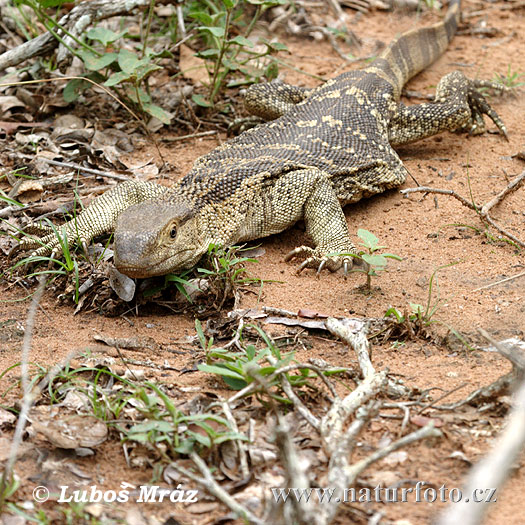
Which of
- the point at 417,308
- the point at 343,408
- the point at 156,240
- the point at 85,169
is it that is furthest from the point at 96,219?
the point at 343,408

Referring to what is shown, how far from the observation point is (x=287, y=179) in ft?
20.2

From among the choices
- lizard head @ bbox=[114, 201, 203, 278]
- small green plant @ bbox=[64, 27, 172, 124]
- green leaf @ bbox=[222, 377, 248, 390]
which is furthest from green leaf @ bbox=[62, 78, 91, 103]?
green leaf @ bbox=[222, 377, 248, 390]

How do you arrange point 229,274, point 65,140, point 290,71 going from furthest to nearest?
point 290,71 → point 65,140 → point 229,274

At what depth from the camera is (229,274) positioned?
16.9ft

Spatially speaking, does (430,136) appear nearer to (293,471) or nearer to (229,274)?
(229,274)

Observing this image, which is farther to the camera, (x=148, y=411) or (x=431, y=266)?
(x=431, y=266)

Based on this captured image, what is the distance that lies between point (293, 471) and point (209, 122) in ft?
19.7

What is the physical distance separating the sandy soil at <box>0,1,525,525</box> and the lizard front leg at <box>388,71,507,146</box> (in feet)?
0.68

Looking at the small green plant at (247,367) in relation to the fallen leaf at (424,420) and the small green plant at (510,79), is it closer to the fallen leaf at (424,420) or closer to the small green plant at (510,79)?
the fallen leaf at (424,420)

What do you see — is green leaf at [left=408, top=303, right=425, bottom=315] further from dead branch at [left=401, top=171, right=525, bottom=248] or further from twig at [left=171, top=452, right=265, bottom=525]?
twig at [left=171, top=452, right=265, bottom=525]

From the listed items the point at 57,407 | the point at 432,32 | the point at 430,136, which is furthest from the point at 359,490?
the point at 432,32

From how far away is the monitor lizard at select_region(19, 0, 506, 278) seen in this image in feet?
17.2

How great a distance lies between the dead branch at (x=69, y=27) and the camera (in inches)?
290

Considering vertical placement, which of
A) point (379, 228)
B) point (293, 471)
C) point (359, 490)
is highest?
point (293, 471)
